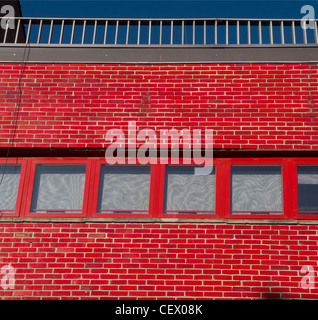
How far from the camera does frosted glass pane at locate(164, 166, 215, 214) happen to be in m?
6.52

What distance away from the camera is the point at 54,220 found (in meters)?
6.43

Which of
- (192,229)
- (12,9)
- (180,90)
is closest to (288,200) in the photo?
(192,229)

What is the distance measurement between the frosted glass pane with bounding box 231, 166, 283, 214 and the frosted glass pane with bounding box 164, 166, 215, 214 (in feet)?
1.08

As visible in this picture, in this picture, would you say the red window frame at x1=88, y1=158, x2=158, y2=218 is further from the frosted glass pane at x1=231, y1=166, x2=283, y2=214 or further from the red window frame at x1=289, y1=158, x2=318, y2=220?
the red window frame at x1=289, y1=158, x2=318, y2=220

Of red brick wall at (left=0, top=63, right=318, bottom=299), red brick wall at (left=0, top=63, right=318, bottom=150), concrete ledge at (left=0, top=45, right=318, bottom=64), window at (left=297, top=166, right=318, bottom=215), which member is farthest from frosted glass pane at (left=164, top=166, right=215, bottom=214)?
concrete ledge at (left=0, top=45, right=318, bottom=64)

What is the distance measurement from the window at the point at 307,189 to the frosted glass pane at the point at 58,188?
10.0 feet

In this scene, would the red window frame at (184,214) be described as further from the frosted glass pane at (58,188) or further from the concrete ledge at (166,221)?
the frosted glass pane at (58,188)

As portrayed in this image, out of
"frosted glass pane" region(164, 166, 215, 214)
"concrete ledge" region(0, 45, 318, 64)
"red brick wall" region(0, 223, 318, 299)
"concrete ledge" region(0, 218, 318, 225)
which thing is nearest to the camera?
"red brick wall" region(0, 223, 318, 299)

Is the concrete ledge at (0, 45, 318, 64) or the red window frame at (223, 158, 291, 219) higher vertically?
the concrete ledge at (0, 45, 318, 64)

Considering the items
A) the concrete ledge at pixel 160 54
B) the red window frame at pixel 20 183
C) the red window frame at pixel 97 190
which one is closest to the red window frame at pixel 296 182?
the concrete ledge at pixel 160 54

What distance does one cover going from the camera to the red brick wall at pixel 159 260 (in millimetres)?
6023

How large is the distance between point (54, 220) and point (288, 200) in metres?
3.23

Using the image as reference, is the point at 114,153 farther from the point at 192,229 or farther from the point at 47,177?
the point at 192,229
